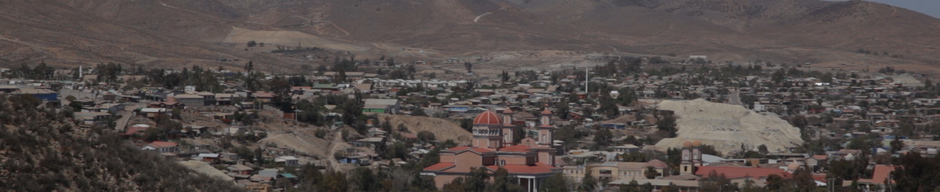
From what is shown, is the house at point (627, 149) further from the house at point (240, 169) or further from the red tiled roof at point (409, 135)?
the house at point (240, 169)

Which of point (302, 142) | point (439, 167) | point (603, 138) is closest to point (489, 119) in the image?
point (439, 167)

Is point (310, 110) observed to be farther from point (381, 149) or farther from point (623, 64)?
point (623, 64)

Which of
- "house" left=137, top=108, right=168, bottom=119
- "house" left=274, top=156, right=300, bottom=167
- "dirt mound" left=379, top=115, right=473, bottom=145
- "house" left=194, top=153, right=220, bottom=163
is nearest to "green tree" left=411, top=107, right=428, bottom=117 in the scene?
"dirt mound" left=379, top=115, right=473, bottom=145

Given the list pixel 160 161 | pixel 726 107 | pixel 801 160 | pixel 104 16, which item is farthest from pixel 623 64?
pixel 160 161

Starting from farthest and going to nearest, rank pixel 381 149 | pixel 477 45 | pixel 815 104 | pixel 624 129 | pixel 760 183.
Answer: pixel 477 45
pixel 815 104
pixel 624 129
pixel 381 149
pixel 760 183

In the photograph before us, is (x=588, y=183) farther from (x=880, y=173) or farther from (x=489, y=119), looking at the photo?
(x=880, y=173)

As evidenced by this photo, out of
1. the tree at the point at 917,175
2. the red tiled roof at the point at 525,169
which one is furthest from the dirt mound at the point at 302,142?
the tree at the point at 917,175
